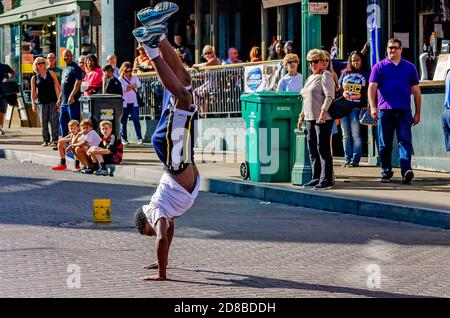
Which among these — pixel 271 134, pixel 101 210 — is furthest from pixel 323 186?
pixel 101 210

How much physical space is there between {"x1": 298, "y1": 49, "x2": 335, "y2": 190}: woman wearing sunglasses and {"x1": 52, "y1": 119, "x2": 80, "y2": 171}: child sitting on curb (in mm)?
5505

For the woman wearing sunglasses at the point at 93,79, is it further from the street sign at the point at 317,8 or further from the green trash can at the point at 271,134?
the street sign at the point at 317,8

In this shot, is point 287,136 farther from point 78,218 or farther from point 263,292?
point 263,292

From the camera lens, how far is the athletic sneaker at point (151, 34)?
874cm

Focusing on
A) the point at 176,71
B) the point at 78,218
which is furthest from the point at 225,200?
the point at 176,71

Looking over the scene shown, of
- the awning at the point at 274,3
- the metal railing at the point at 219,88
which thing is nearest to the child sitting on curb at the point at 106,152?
the metal railing at the point at 219,88

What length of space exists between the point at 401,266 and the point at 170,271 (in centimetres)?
208

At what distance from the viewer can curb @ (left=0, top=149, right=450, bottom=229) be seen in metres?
12.9

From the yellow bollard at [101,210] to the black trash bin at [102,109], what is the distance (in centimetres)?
808

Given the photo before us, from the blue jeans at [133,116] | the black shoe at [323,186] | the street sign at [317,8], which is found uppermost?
the street sign at [317,8]

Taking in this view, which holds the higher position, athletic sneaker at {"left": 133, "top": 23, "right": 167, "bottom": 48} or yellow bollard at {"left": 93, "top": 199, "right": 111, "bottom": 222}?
athletic sneaker at {"left": 133, "top": 23, "right": 167, "bottom": 48}

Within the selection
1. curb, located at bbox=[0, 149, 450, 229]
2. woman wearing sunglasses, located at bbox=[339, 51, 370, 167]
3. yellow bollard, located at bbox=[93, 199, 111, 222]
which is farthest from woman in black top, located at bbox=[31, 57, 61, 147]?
yellow bollard, located at bbox=[93, 199, 111, 222]

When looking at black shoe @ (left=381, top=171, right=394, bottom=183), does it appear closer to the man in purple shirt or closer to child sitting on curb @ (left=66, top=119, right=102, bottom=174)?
the man in purple shirt

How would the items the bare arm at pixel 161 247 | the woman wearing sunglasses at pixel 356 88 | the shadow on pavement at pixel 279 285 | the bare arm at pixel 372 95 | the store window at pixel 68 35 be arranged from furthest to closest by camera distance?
1. the store window at pixel 68 35
2. the woman wearing sunglasses at pixel 356 88
3. the bare arm at pixel 372 95
4. the bare arm at pixel 161 247
5. the shadow on pavement at pixel 279 285
